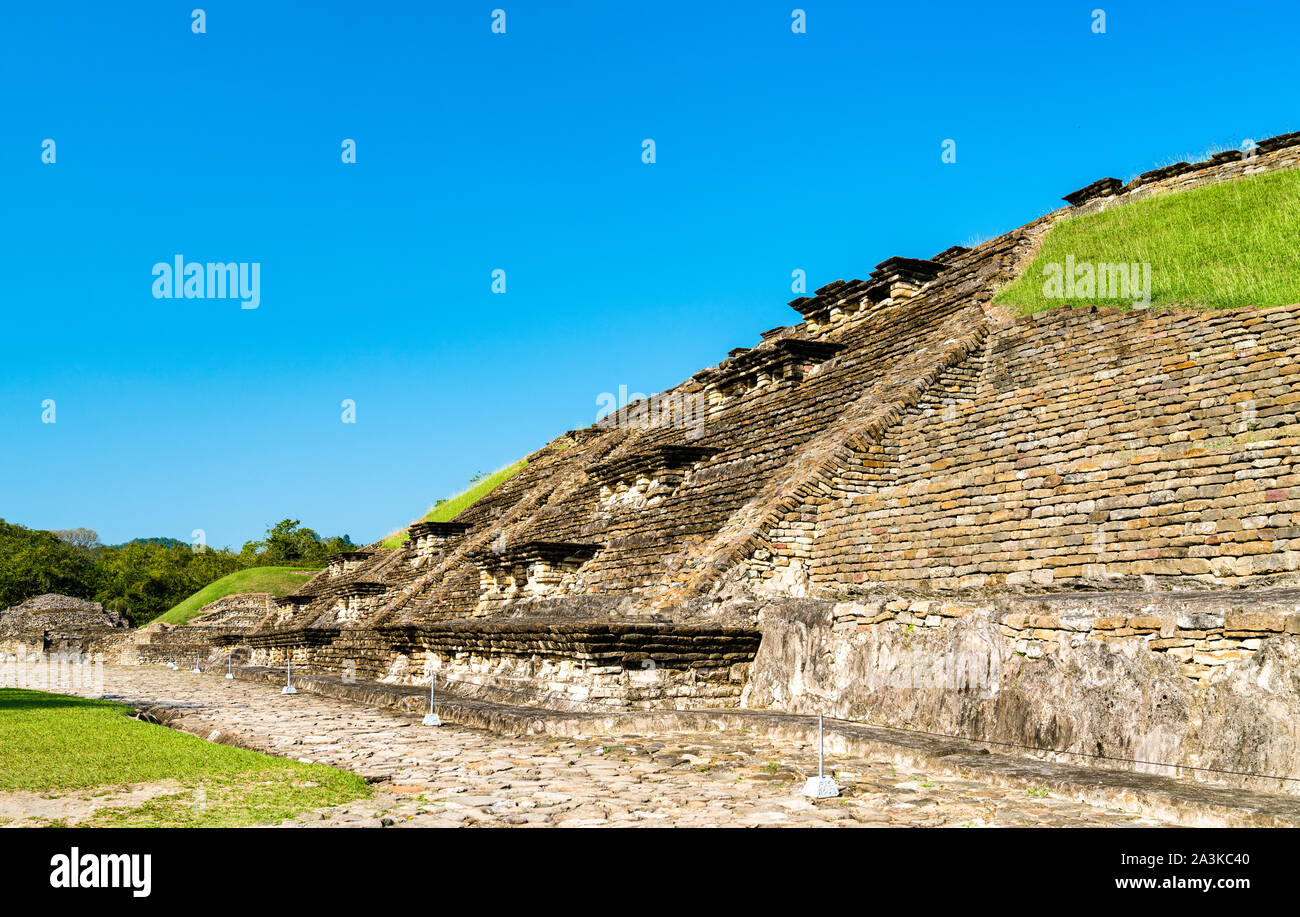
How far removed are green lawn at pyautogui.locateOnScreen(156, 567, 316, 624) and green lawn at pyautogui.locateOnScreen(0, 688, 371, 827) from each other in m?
31.1

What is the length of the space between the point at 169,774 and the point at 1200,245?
12.2 metres

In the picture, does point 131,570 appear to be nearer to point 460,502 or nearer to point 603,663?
point 460,502

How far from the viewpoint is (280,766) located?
22.1ft

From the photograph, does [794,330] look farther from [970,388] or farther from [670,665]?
[670,665]

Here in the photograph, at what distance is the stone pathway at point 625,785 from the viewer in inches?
203

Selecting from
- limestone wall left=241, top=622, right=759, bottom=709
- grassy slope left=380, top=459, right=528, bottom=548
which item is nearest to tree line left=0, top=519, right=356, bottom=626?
grassy slope left=380, top=459, right=528, bottom=548

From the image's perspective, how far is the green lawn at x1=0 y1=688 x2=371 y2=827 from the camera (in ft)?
16.6

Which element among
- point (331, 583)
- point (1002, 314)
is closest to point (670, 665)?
point (1002, 314)

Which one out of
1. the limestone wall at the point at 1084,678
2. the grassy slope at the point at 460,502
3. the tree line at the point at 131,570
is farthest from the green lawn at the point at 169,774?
the tree line at the point at 131,570

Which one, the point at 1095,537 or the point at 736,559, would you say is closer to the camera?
the point at 1095,537

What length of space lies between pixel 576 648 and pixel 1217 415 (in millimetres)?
6259

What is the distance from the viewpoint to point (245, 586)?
39.0m

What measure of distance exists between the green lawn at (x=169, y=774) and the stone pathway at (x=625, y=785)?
30 cm

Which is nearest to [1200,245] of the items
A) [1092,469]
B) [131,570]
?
[1092,469]
